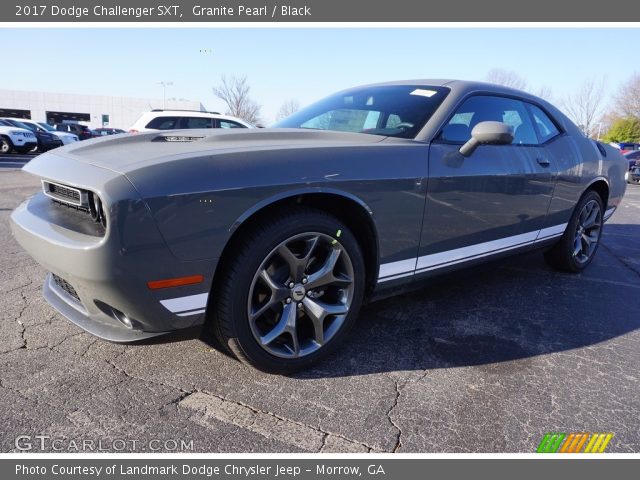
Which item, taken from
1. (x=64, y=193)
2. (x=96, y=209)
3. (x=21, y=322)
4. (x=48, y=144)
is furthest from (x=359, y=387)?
(x=48, y=144)

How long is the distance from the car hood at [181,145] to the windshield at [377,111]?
247mm

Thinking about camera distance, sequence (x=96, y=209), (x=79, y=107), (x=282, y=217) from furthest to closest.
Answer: (x=79, y=107) → (x=282, y=217) → (x=96, y=209)

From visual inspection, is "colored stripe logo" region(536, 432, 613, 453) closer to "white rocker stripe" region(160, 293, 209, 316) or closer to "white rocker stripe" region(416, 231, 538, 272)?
"white rocker stripe" region(416, 231, 538, 272)

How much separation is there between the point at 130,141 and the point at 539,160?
281 cm

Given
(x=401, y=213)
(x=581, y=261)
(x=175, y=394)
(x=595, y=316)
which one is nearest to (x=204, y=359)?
(x=175, y=394)

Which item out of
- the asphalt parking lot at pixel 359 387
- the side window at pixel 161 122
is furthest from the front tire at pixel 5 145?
the asphalt parking lot at pixel 359 387

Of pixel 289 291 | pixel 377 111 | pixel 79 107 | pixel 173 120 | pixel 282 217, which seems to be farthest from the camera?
pixel 79 107

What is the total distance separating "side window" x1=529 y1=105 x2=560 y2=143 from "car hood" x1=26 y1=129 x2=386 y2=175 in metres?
1.76

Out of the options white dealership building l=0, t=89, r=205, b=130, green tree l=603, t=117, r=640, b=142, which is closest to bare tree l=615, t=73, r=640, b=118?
green tree l=603, t=117, r=640, b=142

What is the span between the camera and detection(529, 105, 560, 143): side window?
3584 mm

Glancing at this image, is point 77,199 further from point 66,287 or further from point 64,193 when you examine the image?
point 66,287

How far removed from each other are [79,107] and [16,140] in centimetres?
5030

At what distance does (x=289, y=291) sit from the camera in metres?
2.14

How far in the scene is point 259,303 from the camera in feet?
7.02
